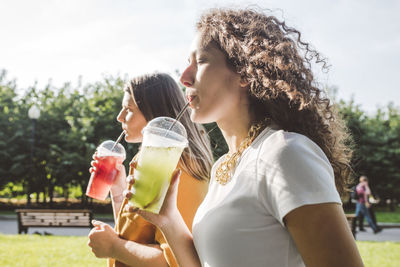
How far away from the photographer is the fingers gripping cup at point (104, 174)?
2609mm

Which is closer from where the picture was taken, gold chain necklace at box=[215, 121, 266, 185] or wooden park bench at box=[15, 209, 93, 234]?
gold chain necklace at box=[215, 121, 266, 185]

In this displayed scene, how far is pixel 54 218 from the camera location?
10.9 meters

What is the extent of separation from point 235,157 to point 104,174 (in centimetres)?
135

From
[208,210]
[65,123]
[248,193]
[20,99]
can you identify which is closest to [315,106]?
[248,193]

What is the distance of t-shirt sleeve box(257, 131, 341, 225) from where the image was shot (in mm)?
1141

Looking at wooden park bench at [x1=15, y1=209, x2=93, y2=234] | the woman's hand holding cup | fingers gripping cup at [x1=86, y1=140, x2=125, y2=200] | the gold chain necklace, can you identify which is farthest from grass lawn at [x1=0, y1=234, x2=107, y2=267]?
the gold chain necklace

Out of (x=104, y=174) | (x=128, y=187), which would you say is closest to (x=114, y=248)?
(x=128, y=187)

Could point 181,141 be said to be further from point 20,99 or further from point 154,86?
point 20,99

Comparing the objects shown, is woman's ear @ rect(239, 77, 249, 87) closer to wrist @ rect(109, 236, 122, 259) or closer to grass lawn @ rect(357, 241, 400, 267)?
wrist @ rect(109, 236, 122, 259)

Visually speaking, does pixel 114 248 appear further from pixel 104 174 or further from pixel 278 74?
pixel 278 74

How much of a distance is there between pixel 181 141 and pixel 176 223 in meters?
0.40

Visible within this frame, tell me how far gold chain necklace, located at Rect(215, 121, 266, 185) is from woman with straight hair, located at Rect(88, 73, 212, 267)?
463 mm

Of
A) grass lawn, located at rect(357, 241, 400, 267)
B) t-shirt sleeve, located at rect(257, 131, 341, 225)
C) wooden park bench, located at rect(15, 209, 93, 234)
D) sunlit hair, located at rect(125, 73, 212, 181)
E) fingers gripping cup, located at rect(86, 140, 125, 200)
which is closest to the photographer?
t-shirt sleeve, located at rect(257, 131, 341, 225)

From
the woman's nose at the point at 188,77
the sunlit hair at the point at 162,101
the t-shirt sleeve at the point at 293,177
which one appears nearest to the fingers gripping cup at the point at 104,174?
the sunlit hair at the point at 162,101
